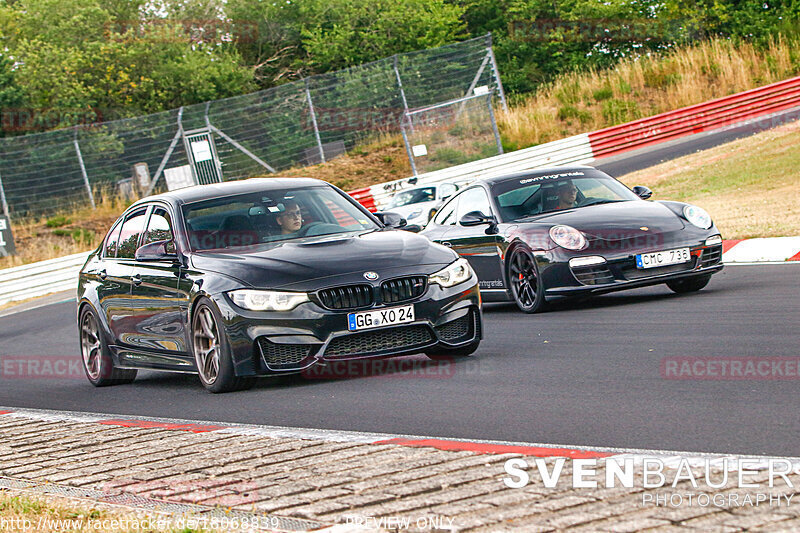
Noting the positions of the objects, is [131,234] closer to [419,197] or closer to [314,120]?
→ [419,197]

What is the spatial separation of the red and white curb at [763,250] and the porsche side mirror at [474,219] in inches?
149

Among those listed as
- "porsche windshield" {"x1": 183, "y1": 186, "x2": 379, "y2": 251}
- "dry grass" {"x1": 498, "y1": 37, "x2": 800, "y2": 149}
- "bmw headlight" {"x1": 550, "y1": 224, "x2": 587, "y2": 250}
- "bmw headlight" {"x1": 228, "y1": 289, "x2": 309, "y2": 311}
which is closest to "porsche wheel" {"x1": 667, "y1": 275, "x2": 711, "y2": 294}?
"bmw headlight" {"x1": 550, "y1": 224, "x2": 587, "y2": 250}

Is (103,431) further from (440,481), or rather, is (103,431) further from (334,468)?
(440,481)

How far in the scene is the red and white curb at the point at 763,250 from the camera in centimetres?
1371

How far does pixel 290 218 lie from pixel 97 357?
2.42 metres

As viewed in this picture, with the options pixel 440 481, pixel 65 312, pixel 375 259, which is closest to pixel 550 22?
pixel 65 312

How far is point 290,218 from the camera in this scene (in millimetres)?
8859

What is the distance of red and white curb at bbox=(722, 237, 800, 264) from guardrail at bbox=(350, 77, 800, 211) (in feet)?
61.7

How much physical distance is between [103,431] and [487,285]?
619 cm

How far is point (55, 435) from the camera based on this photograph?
6875 millimetres
